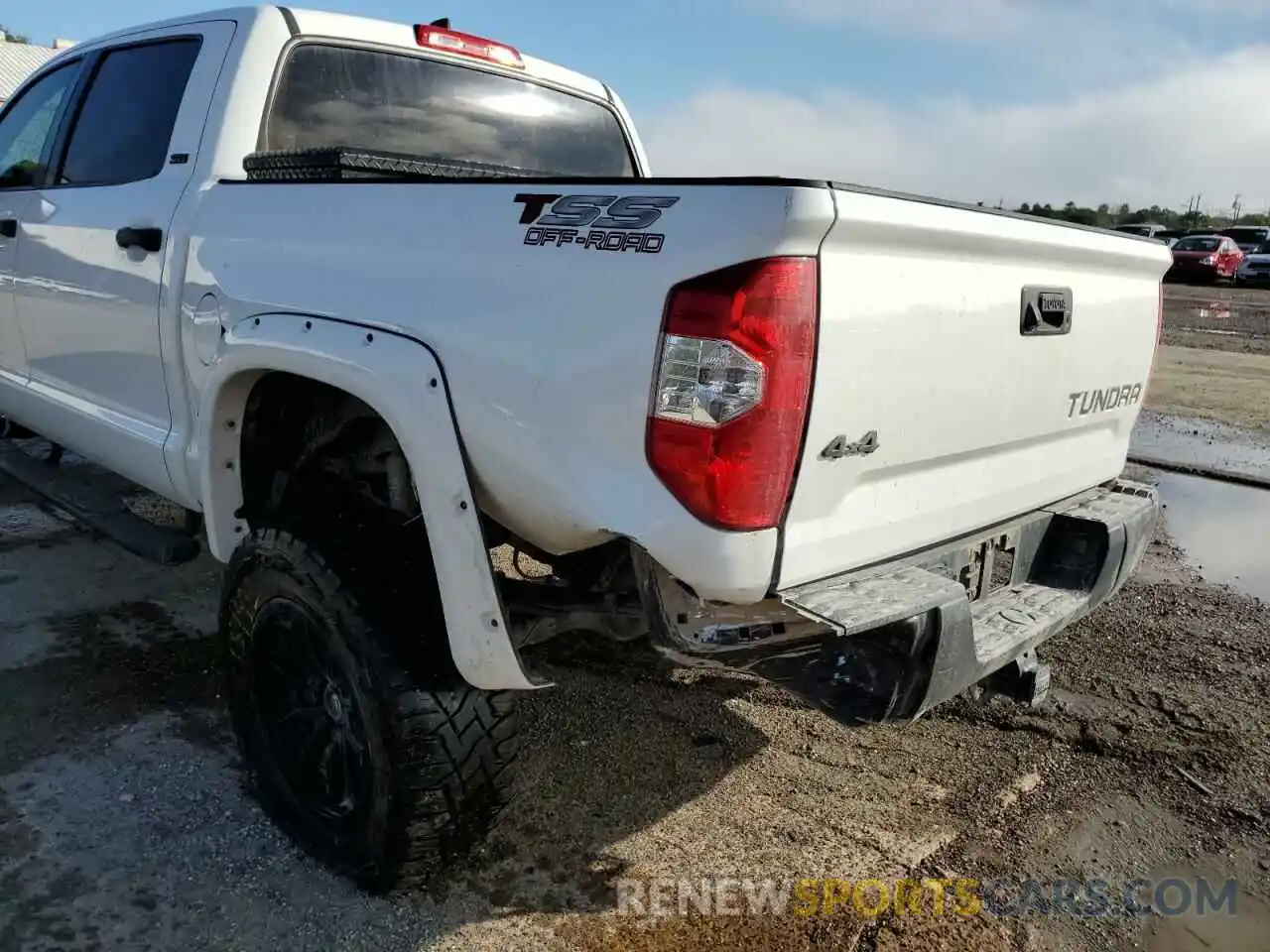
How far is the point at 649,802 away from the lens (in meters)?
2.95

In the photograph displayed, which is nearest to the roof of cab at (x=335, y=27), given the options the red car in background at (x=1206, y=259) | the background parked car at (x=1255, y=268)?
the red car in background at (x=1206, y=259)

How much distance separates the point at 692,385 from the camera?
1.80 m

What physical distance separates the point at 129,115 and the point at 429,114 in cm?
103

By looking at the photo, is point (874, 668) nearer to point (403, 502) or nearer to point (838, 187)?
point (838, 187)

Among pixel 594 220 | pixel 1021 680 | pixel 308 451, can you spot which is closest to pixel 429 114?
pixel 308 451

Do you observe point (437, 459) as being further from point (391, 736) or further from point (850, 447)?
point (850, 447)

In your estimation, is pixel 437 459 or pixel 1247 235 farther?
pixel 1247 235

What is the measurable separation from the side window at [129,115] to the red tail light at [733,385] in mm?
2202

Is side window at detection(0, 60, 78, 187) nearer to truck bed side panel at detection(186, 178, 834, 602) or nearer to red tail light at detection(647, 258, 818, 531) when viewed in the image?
truck bed side panel at detection(186, 178, 834, 602)

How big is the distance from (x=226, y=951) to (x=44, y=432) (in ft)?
9.17

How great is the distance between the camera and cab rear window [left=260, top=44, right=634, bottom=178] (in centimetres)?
320

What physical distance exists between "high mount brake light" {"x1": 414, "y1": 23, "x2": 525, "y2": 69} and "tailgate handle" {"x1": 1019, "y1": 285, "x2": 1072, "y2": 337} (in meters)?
2.30

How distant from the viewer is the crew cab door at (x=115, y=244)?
3.09 meters

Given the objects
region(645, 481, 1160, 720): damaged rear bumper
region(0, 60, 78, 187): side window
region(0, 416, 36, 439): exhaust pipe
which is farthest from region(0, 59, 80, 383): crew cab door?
region(645, 481, 1160, 720): damaged rear bumper
